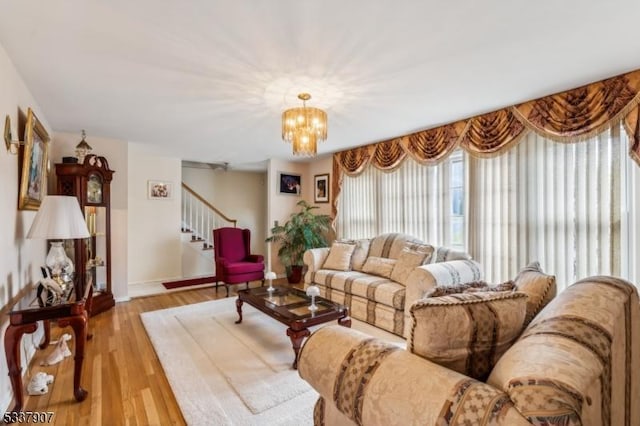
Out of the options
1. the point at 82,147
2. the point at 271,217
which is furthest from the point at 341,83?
the point at 271,217

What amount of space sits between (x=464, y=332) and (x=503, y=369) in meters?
0.16

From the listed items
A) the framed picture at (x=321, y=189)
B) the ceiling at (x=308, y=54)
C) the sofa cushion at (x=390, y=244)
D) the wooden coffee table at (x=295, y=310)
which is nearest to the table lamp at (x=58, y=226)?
the ceiling at (x=308, y=54)

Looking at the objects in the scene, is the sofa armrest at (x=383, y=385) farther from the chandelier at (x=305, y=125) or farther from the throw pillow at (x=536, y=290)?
the chandelier at (x=305, y=125)

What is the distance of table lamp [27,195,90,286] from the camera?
7.16 ft

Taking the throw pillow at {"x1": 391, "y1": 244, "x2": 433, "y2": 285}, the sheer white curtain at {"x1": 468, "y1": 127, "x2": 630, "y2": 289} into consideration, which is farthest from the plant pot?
the sheer white curtain at {"x1": 468, "y1": 127, "x2": 630, "y2": 289}

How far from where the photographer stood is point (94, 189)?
3836mm

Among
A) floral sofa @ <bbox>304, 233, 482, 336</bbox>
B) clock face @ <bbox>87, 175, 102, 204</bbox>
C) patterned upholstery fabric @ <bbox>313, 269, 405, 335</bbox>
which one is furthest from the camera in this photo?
clock face @ <bbox>87, 175, 102, 204</bbox>

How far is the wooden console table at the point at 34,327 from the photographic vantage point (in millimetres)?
1810

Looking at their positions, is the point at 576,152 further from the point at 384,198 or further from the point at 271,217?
the point at 271,217

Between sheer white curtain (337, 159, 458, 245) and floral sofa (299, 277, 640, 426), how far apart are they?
8.29 ft

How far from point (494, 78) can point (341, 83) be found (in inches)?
49.1

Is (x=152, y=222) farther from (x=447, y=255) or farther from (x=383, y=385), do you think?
(x=383, y=385)

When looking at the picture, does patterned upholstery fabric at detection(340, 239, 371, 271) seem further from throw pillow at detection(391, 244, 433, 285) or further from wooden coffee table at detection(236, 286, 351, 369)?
wooden coffee table at detection(236, 286, 351, 369)

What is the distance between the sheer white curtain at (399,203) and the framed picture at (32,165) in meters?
3.93
